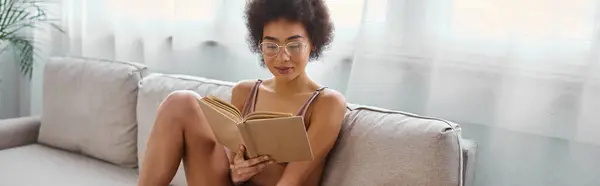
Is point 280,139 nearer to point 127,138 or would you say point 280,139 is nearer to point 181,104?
point 181,104

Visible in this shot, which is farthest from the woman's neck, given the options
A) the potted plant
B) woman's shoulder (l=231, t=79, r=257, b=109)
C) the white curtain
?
the potted plant

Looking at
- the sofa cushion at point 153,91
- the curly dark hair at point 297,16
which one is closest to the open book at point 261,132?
the curly dark hair at point 297,16

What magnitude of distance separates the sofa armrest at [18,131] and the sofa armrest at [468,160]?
171 cm

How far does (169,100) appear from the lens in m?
1.50

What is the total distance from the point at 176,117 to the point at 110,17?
121cm

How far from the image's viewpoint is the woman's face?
1.39 metres

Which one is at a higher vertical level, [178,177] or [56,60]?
[56,60]

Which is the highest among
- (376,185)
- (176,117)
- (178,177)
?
(176,117)

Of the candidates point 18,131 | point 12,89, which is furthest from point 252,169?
point 12,89

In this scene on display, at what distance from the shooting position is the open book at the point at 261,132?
47.1 inches

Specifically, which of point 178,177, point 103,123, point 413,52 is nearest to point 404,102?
point 413,52

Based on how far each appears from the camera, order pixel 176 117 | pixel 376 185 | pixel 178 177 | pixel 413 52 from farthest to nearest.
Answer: pixel 178 177 < pixel 413 52 < pixel 176 117 < pixel 376 185

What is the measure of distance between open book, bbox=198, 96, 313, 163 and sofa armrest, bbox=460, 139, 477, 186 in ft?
1.33

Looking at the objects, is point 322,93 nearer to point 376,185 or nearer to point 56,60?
point 376,185
